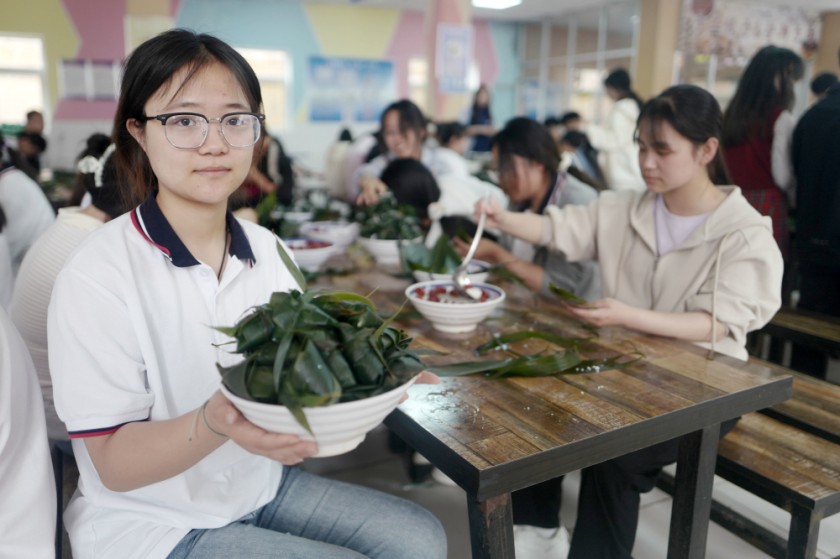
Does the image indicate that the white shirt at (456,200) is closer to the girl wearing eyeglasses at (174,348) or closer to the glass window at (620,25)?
the girl wearing eyeglasses at (174,348)

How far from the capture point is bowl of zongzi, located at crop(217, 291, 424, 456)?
79cm

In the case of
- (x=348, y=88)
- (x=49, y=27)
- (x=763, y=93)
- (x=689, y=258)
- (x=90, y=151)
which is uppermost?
(x=49, y=27)

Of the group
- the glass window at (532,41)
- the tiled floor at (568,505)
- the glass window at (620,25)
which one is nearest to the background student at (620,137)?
the tiled floor at (568,505)

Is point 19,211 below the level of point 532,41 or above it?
below

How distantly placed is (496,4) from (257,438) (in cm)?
1073

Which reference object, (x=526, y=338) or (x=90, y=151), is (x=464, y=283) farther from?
(x=90, y=151)

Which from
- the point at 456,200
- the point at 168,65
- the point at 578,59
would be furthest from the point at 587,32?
the point at 168,65

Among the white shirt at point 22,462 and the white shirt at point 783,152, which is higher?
the white shirt at point 783,152

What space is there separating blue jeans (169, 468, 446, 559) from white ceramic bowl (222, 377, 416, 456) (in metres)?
0.35

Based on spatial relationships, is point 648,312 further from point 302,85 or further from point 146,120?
point 302,85

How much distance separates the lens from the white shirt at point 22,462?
0.93m

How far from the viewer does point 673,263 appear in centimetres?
176

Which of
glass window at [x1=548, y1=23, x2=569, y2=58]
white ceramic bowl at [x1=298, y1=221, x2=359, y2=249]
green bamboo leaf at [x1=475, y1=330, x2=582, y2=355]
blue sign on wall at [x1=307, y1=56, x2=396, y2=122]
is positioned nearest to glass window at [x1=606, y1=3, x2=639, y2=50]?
glass window at [x1=548, y1=23, x2=569, y2=58]

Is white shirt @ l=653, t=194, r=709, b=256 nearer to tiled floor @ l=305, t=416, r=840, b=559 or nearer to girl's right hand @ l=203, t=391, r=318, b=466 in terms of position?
tiled floor @ l=305, t=416, r=840, b=559
